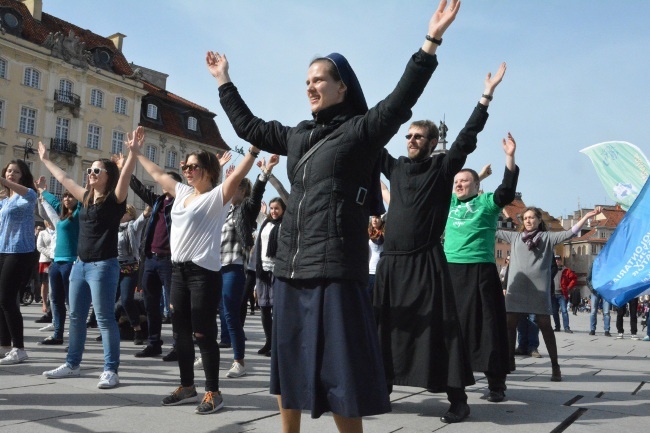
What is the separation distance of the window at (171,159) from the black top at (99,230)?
46866mm

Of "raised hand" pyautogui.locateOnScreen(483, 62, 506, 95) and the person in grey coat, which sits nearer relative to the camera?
"raised hand" pyautogui.locateOnScreen(483, 62, 506, 95)

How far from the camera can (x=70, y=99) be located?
44.6 m

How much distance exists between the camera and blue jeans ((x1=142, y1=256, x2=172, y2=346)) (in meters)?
7.52

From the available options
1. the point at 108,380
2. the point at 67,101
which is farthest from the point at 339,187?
the point at 67,101

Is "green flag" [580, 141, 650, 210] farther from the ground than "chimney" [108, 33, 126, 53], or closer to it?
closer to it

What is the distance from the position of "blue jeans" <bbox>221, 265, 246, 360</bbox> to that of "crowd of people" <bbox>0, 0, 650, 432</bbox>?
0.02 metres

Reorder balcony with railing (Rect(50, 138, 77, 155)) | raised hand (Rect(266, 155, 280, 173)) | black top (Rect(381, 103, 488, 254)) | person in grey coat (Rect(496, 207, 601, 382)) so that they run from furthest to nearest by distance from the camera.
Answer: balcony with railing (Rect(50, 138, 77, 155)), person in grey coat (Rect(496, 207, 601, 382)), raised hand (Rect(266, 155, 280, 173)), black top (Rect(381, 103, 488, 254))

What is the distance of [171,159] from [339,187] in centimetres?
5115

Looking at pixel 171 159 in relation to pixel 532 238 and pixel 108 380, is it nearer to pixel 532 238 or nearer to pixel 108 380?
pixel 532 238

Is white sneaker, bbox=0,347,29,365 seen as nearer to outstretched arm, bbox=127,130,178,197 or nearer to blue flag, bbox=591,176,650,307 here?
outstretched arm, bbox=127,130,178,197

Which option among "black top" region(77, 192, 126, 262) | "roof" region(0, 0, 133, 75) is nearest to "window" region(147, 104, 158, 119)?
"roof" region(0, 0, 133, 75)

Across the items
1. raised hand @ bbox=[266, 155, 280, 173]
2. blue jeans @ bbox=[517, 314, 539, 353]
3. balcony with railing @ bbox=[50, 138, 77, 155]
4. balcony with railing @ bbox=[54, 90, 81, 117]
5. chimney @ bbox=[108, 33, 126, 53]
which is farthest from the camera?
chimney @ bbox=[108, 33, 126, 53]

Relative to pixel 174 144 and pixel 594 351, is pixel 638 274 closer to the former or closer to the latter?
pixel 594 351

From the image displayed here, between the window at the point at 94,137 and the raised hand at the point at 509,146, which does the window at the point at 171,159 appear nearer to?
the window at the point at 94,137
